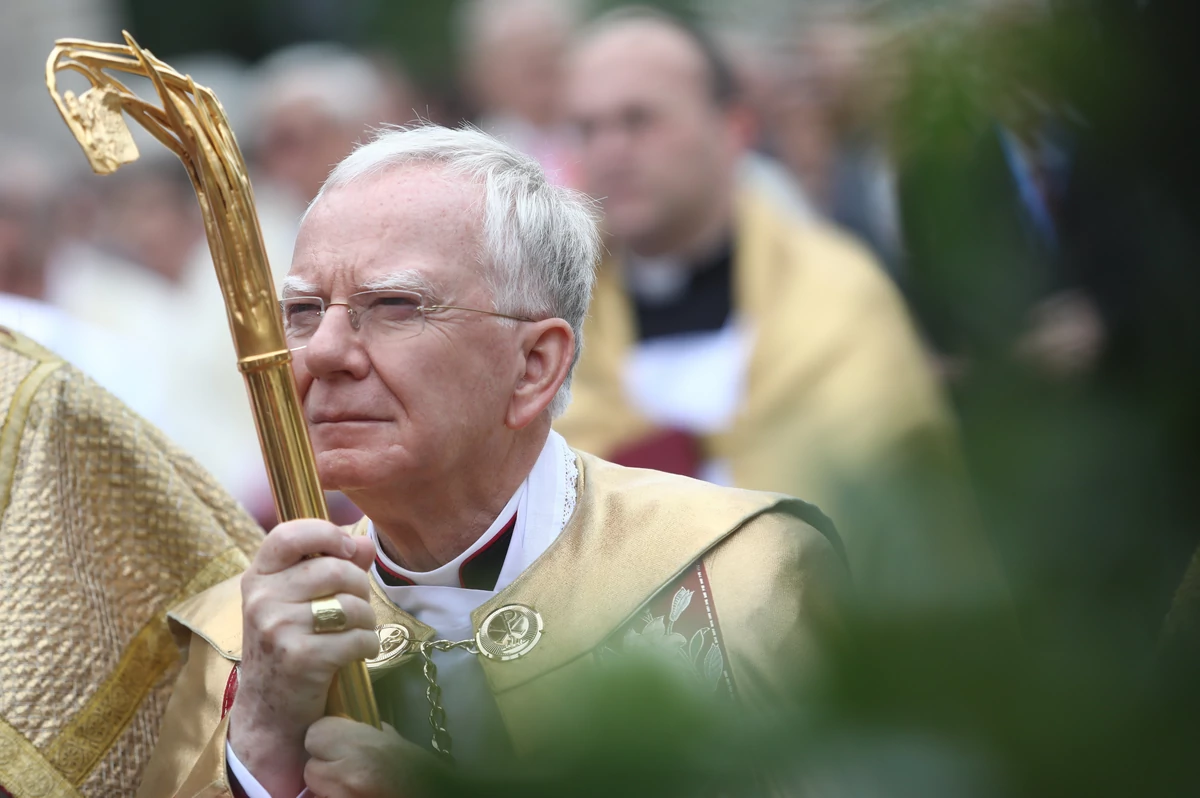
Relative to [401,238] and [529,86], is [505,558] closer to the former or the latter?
[401,238]

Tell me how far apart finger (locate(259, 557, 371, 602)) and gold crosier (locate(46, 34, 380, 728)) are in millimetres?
99

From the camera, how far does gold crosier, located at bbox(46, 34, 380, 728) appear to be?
1990 mm

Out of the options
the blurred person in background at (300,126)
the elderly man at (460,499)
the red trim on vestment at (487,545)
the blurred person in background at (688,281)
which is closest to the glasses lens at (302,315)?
the elderly man at (460,499)

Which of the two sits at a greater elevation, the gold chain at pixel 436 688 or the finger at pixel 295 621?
the finger at pixel 295 621

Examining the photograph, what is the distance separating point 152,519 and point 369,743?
0.89m

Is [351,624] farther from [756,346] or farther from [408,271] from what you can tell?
[756,346]

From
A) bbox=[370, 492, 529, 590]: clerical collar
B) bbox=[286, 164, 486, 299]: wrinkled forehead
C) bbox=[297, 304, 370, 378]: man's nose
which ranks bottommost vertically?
bbox=[370, 492, 529, 590]: clerical collar

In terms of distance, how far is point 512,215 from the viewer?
91.7 inches


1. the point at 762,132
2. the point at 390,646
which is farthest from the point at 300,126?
the point at 390,646

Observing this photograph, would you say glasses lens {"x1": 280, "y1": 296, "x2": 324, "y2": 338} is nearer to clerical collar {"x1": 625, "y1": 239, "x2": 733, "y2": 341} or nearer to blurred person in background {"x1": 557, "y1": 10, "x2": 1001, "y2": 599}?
blurred person in background {"x1": 557, "y1": 10, "x2": 1001, "y2": 599}

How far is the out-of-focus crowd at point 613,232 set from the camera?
4.48 m

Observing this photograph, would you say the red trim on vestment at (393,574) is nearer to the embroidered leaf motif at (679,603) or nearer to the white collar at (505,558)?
the white collar at (505,558)

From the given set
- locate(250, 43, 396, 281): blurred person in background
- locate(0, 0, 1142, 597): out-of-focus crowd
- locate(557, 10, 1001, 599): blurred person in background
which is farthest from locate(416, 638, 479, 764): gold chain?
locate(250, 43, 396, 281): blurred person in background

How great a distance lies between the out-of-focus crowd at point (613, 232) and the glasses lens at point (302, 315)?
1.10ft
